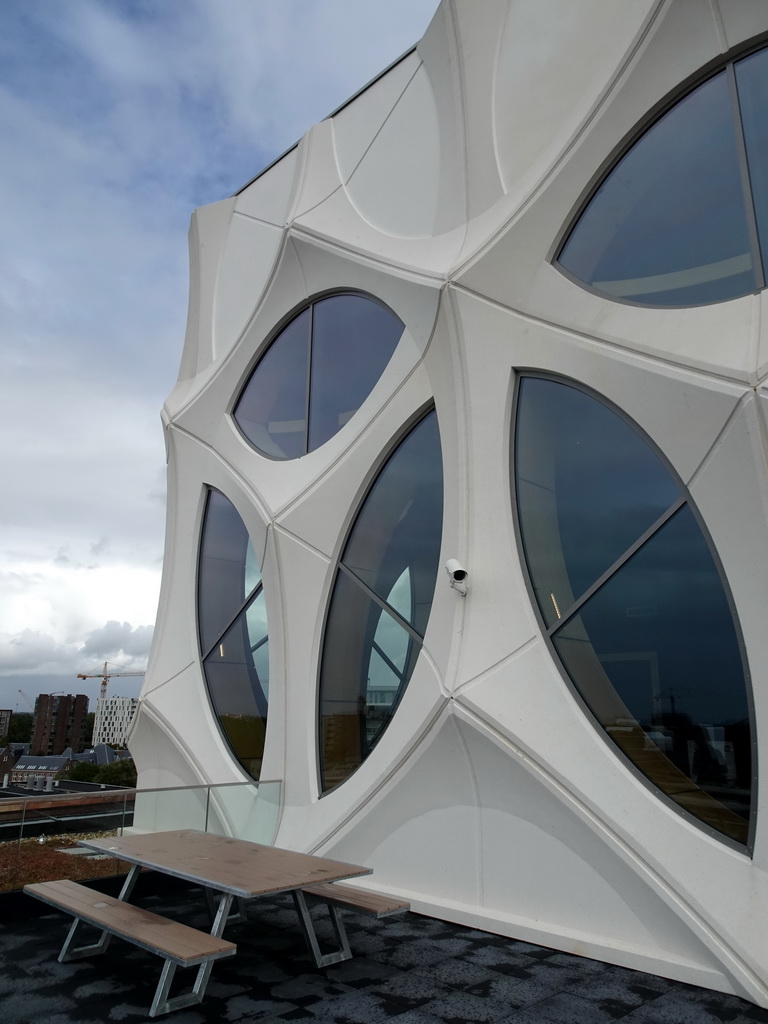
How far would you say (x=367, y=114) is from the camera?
9695 mm

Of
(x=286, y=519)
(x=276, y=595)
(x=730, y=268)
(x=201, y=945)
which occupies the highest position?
(x=730, y=268)

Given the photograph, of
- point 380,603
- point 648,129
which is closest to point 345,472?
point 380,603

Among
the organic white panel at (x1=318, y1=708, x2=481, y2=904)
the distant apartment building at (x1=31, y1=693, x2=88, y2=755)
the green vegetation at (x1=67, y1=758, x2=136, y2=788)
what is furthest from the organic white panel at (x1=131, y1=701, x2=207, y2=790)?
the distant apartment building at (x1=31, y1=693, x2=88, y2=755)

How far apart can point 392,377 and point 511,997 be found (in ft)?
19.3

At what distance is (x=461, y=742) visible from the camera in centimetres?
624

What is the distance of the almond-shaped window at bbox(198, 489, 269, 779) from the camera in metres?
9.17

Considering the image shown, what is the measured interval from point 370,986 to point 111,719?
540 ft

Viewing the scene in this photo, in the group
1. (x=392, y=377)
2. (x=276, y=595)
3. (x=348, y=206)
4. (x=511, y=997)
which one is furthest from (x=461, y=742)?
(x=348, y=206)

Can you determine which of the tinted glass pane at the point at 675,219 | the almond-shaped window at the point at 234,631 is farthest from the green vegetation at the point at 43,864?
the tinted glass pane at the point at 675,219

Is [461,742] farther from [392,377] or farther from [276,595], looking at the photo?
[392,377]

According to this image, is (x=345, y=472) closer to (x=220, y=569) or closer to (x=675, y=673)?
(x=220, y=569)

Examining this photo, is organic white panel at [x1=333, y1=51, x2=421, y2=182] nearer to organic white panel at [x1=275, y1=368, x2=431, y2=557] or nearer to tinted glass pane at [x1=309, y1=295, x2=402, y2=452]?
tinted glass pane at [x1=309, y1=295, x2=402, y2=452]

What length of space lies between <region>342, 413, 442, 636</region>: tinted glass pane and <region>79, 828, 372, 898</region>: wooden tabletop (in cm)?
268

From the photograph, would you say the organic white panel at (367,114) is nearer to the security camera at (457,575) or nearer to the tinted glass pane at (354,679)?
the tinted glass pane at (354,679)
